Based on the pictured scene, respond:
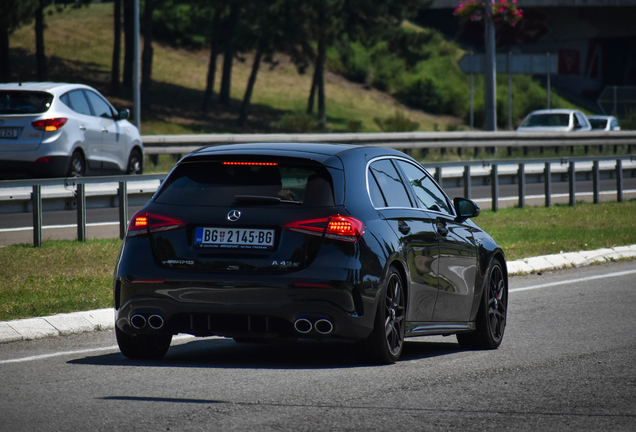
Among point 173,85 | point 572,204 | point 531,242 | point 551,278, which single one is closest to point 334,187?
point 551,278

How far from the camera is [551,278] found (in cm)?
1366

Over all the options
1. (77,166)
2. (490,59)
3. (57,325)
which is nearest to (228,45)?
(490,59)

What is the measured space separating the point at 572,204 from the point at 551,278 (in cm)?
1030

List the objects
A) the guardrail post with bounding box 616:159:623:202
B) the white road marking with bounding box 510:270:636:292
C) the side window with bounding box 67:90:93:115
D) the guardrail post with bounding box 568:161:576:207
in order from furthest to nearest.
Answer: the guardrail post with bounding box 616:159:623:202, the guardrail post with bounding box 568:161:576:207, the side window with bounding box 67:90:93:115, the white road marking with bounding box 510:270:636:292

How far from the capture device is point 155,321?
7207mm

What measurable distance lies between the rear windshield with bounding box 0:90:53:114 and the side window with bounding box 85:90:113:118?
3.88ft

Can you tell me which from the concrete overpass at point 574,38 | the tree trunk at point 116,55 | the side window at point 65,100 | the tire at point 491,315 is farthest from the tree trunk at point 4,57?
the tire at point 491,315

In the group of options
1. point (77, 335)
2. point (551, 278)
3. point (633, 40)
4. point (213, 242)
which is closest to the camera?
point (213, 242)

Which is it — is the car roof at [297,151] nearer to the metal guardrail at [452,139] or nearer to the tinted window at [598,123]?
the metal guardrail at [452,139]

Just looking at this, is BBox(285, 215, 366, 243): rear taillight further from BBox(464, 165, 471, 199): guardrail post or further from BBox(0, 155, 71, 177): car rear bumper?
BBox(464, 165, 471, 199): guardrail post

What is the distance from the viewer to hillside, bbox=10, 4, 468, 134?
58.5 metres

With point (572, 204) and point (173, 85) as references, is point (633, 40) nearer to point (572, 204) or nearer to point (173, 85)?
point (173, 85)

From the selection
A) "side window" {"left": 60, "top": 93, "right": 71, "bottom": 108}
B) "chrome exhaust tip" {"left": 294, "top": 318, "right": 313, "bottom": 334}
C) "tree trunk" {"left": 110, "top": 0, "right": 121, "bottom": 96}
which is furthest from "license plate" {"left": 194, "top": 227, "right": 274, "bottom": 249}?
"tree trunk" {"left": 110, "top": 0, "right": 121, "bottom": 96}

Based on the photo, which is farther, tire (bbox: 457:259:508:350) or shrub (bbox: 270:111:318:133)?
shrub (bbox: 270:111:318:133)
